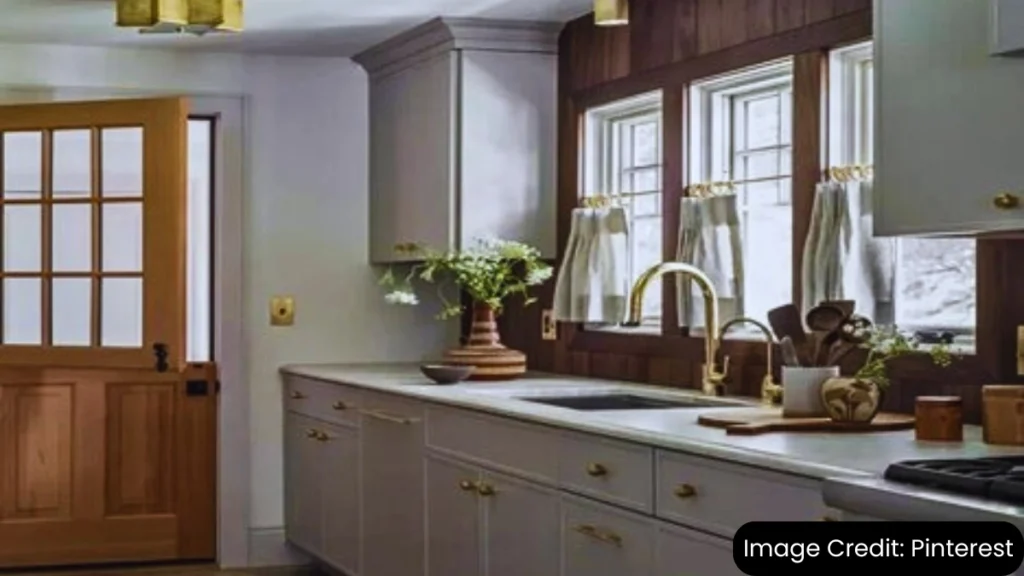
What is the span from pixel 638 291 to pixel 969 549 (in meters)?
1.81

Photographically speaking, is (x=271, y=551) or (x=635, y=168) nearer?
(x=635, y=168)

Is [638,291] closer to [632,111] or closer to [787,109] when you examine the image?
[787,109]

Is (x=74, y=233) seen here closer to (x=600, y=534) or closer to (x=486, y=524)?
(x=486, y=524)

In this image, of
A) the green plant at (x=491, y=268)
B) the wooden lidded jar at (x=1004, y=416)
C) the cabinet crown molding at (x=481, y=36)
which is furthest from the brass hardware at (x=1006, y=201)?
the cabinet crown molding at (x=481, y=36)

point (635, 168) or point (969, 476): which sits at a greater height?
point (635, 168)

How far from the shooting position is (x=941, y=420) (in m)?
2.99

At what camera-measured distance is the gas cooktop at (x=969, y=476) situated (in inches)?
87.3

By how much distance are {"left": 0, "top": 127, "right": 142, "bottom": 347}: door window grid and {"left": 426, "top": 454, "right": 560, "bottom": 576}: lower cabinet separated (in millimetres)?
1652

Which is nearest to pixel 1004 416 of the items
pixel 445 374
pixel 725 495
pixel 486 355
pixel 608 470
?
pixel 725 495

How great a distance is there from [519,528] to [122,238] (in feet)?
7.68

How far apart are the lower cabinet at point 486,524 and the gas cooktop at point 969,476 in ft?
4.10

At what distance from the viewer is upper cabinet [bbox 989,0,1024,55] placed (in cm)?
265

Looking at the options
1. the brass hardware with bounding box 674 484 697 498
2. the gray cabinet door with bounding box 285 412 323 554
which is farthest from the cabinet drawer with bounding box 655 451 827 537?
the gray cabinet door with bounding box 285 412 323 554

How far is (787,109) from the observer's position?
13.8 feet
